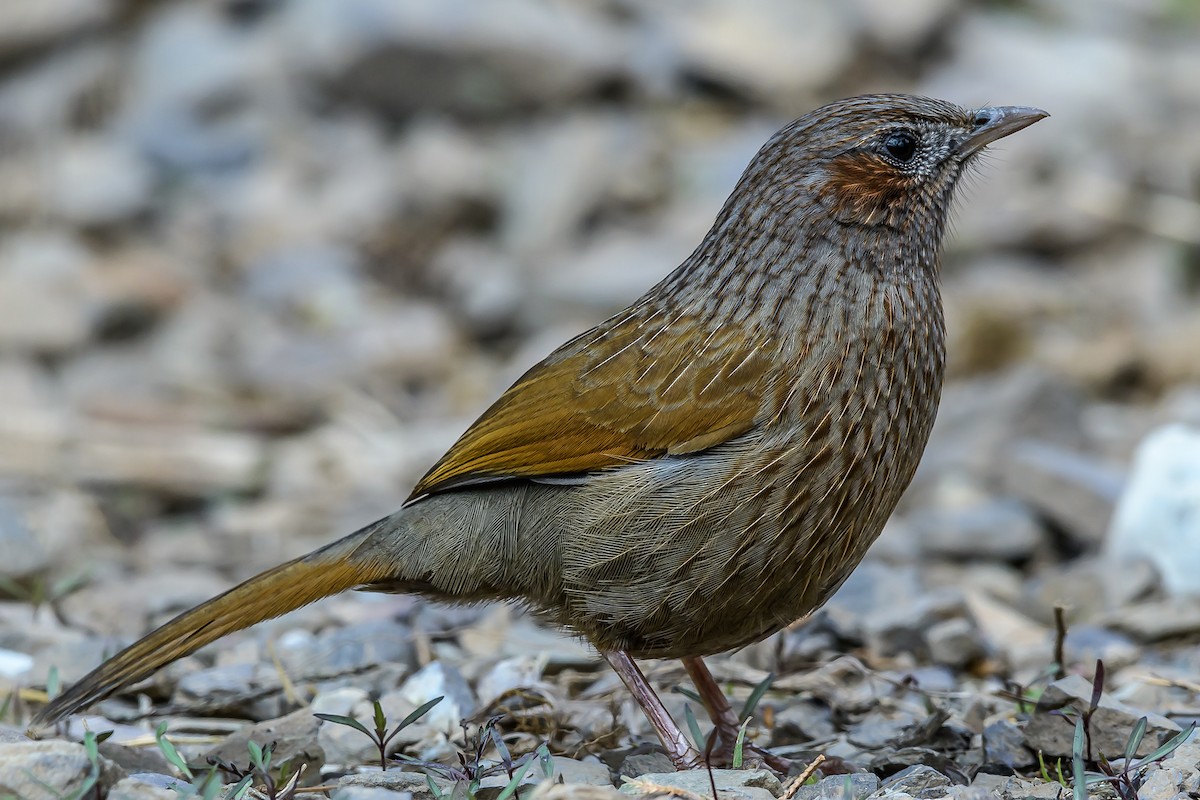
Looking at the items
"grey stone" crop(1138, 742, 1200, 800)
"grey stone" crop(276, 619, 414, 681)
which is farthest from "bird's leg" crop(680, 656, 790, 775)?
"grey stone" crop(1138, 742, 1200, 800)

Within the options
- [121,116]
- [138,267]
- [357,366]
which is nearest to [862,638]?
[357,366]

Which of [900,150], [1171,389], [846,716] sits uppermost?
[900,150]

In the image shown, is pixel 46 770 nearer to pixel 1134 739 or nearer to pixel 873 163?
pixel 1134 739

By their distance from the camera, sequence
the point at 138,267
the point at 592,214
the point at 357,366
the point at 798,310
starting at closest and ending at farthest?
the point at 798,310
the point at 357,366
the point at 138,267
the point at 592,214

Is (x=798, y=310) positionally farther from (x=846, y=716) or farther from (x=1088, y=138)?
(x=1088, y=138)

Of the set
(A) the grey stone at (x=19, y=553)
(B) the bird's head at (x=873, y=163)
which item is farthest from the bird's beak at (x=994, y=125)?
(A) the grey stone at (x=19, y=553)

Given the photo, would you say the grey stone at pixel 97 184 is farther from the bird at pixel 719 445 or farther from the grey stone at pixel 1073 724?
the grey stone at pixel 1073 724
